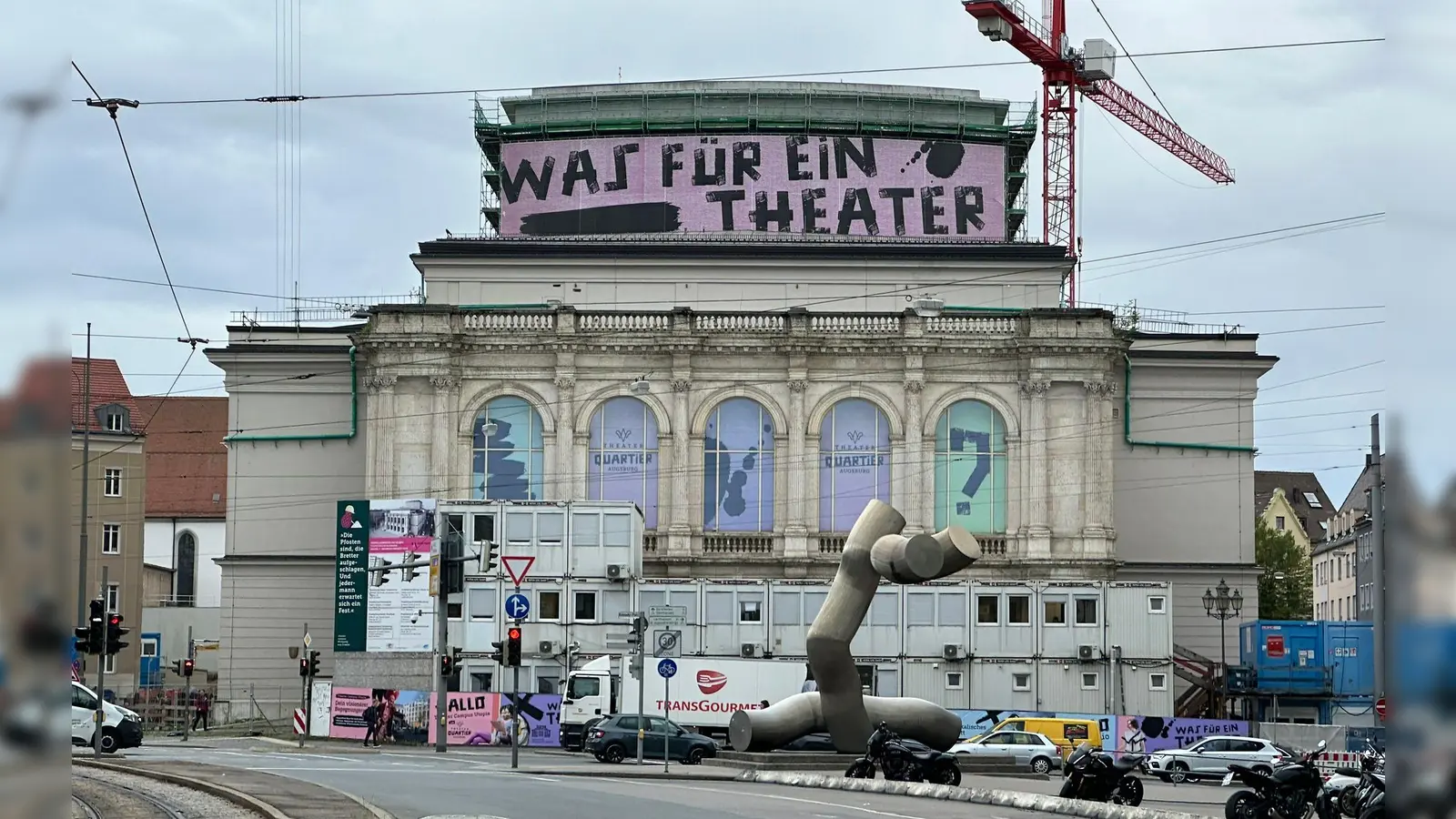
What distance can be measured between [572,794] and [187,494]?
109m

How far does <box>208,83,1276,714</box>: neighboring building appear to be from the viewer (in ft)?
280

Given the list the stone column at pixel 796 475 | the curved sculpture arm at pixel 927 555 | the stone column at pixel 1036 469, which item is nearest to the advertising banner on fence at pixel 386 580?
the stone column at pixel 796 475

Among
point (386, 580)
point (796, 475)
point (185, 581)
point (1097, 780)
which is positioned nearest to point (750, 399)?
point (796, 475)

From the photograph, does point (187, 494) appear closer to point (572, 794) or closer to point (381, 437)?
point (381, 437)

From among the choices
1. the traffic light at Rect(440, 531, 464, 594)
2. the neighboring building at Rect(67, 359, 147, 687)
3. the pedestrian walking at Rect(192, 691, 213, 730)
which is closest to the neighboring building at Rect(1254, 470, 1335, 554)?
the neighboring building at Rect(67, 359, 147, 687)

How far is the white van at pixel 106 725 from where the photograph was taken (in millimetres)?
51406

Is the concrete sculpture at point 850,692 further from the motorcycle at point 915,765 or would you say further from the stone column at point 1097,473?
the stone column at point 1097,473

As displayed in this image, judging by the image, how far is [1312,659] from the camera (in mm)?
76438

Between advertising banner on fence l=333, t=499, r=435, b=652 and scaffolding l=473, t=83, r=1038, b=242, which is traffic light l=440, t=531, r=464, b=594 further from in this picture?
scaffolding l=473, t=83, r=1038, b=242

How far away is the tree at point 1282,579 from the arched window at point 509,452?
54.9 metres

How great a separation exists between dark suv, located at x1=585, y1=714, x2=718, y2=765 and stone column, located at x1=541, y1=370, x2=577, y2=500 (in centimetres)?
3187

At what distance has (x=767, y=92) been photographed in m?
96.5
